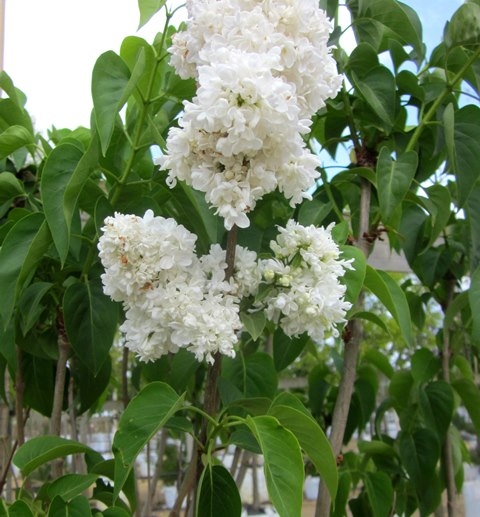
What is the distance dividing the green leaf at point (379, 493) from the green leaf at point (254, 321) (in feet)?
1.81

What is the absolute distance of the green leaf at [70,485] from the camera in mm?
811

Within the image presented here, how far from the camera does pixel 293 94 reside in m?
0.64

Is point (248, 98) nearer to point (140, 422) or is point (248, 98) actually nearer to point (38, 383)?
point (140, 422)

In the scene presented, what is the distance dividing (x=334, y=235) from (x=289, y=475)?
11.9 inches

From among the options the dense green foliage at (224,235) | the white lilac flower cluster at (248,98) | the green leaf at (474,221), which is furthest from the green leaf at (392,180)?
the white lilac flower cluster at (248,98)

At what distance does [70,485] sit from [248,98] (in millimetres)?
489

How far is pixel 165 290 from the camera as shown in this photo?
2.19ft

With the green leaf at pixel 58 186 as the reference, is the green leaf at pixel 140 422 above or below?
below

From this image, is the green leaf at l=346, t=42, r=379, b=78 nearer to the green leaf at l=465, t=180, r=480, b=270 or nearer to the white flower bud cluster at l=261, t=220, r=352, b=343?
the green leaf at l=465, t=180, r=480, b=270

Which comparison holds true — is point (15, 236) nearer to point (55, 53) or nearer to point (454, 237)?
point (454, 237)

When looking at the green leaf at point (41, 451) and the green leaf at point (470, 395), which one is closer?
the green leaf at point (41, 451)

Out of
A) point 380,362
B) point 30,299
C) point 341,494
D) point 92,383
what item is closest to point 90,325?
point 30,299

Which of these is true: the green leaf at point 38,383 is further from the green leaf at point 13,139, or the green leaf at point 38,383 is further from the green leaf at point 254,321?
the green leaf at point 254,321

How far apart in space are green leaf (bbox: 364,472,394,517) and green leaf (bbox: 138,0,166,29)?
77cm
